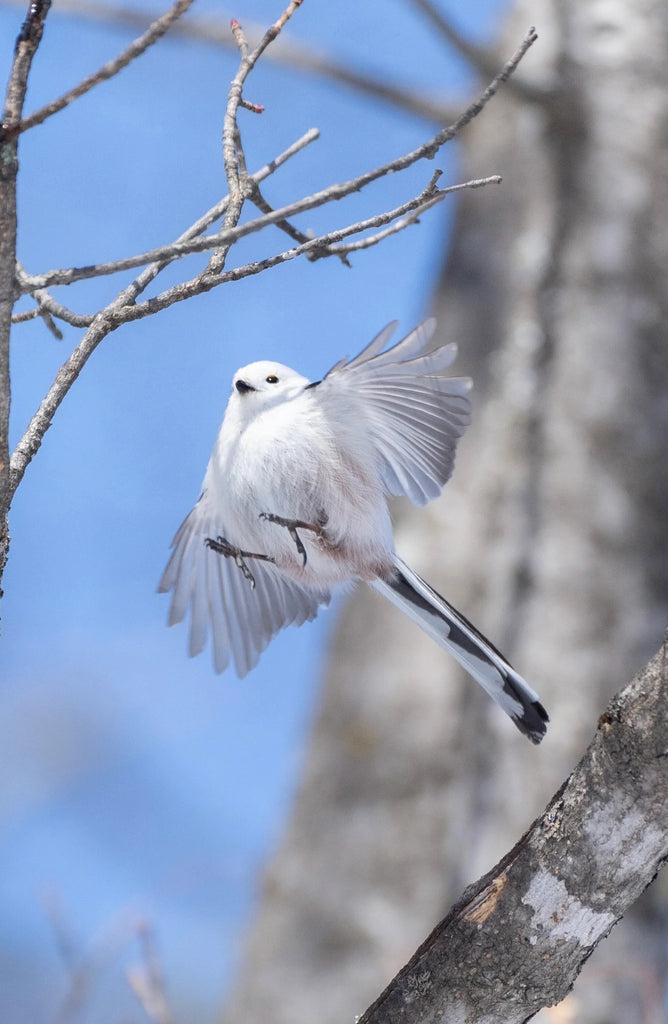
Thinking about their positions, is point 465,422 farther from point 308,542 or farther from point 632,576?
point 632,576

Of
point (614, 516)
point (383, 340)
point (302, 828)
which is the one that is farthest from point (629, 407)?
point (383, 340)

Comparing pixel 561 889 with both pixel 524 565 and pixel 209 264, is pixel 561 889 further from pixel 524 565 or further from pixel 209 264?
pixel 524 565

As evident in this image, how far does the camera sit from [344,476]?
5.98 feet

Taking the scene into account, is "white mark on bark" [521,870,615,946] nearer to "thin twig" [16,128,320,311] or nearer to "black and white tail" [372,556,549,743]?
"black and white tail" [372,556,549,743]

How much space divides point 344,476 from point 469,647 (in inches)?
16.0

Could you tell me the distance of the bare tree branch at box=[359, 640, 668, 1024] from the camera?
113 centimetres

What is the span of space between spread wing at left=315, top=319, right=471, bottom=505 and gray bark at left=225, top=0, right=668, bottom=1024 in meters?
1.52

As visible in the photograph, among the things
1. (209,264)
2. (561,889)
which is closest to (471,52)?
(209,264)

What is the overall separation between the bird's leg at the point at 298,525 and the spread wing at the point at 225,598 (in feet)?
0.70

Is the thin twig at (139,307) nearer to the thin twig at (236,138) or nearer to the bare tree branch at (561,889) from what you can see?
the thin twig at (236,138)

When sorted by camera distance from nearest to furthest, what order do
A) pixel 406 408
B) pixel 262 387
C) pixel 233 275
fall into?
pixel 233 275
pixel 406 408
pixel 262 387

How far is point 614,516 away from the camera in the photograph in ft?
11.2

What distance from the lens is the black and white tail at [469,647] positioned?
185 cm

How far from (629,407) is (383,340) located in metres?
2.06
